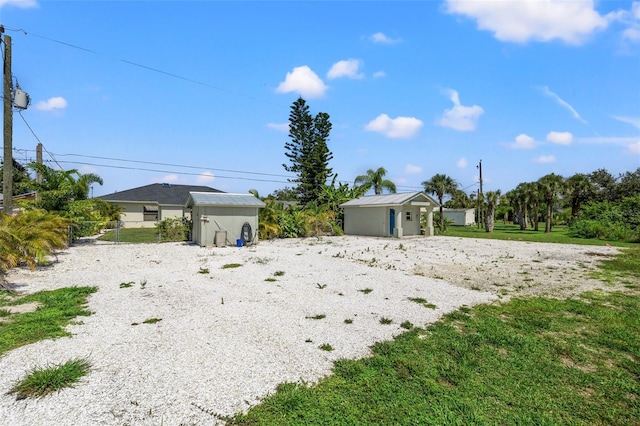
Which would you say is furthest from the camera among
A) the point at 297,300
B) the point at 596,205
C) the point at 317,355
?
the point at 596,205

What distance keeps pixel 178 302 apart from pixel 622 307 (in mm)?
8681

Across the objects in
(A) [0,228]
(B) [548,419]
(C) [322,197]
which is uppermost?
(C) [322,197]

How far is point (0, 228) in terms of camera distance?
8.06 meters

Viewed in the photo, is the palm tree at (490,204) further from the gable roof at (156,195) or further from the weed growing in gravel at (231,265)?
the gable roof at (156,195)

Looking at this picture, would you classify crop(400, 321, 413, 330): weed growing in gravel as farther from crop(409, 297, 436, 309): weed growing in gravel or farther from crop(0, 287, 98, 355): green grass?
crop(0, 287, 98, 355): green grass

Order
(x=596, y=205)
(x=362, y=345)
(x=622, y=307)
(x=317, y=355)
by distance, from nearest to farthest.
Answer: (x=317, y=355), (x=362, y=345), (x=622, y=307), (x=596, y=205)

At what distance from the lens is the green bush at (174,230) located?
61.7 feet

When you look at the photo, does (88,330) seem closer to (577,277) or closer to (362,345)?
(362,345)

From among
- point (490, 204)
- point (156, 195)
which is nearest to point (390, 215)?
point (490, 204)

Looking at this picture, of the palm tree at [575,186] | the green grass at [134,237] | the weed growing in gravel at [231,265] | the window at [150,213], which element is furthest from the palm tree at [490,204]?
the window at [150,213]

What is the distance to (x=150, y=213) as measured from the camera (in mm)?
32281

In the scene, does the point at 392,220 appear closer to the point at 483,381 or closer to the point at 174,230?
the point at 174,230

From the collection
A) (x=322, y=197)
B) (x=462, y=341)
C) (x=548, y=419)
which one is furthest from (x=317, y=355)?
(x=322, y=197)

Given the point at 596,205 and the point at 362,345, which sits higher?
the point at 596,205
